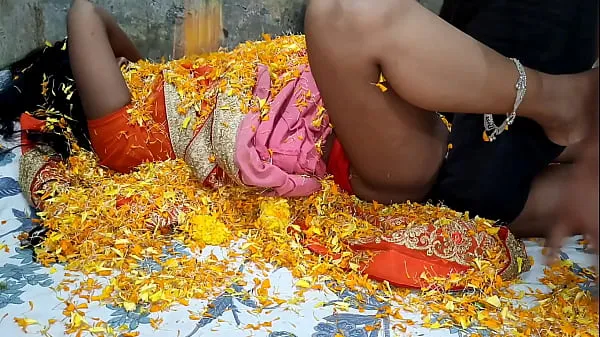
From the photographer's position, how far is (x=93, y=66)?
146 centimetres

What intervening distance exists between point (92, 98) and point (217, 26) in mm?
617

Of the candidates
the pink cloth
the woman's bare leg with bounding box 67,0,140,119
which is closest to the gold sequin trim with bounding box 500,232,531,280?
the pink cloth

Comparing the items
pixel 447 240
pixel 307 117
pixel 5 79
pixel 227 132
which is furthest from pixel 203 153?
pixel 5 79

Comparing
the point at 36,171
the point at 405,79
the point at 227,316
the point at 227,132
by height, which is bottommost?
the point at 227,316

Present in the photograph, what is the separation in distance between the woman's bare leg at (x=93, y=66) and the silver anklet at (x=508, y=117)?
2.52 ft

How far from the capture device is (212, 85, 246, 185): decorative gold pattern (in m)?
1.23

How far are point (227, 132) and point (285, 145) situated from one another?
0.11 m

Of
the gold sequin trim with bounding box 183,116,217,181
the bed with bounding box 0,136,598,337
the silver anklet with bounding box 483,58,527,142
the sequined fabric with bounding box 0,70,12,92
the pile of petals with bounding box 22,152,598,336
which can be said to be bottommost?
the bed with bounding box 0,136,598,337

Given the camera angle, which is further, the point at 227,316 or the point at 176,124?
the point at 176,124

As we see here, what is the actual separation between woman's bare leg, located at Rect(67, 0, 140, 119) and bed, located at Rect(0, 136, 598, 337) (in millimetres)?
420

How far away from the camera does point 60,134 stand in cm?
152

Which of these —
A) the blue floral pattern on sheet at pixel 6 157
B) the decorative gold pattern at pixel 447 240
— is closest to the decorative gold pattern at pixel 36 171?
the blue floral pattern on sheet at pixel 6 157

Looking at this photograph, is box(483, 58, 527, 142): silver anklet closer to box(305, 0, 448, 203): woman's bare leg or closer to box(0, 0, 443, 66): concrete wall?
box(305, 0, 448, 203): woman's bare leg

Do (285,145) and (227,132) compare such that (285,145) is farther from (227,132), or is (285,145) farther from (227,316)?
(227,316)
